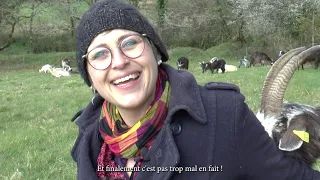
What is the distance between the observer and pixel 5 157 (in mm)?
7434

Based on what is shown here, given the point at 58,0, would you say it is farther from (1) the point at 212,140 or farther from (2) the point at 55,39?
(1) the point at 212,140

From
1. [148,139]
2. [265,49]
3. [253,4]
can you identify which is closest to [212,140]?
[148,139]

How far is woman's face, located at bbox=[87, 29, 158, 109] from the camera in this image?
2.57 meters

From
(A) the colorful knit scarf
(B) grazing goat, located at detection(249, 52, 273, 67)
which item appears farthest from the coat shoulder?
(B) grazing goat, located at detection(249, 52, 273, 67)

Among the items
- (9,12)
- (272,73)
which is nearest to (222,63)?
(9,12)

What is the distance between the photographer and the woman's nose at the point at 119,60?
254 cm

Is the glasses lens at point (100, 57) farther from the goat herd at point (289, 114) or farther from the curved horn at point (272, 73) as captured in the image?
the curved horn at point (272, 73)

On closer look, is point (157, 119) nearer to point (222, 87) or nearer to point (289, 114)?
point (222, 87)

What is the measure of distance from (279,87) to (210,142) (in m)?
2.26

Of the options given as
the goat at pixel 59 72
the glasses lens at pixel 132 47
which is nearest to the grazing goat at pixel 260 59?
the goat at pixel 59 72

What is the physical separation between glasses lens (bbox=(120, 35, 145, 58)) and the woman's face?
2 centimetres

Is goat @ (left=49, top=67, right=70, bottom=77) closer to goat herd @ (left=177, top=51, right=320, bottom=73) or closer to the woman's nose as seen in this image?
goat herd @ (left=177, top=51, right=320, bottom=73)

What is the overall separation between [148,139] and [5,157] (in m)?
5.57

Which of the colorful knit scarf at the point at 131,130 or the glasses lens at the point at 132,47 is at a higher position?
the glasses lens at the point at 132,47
